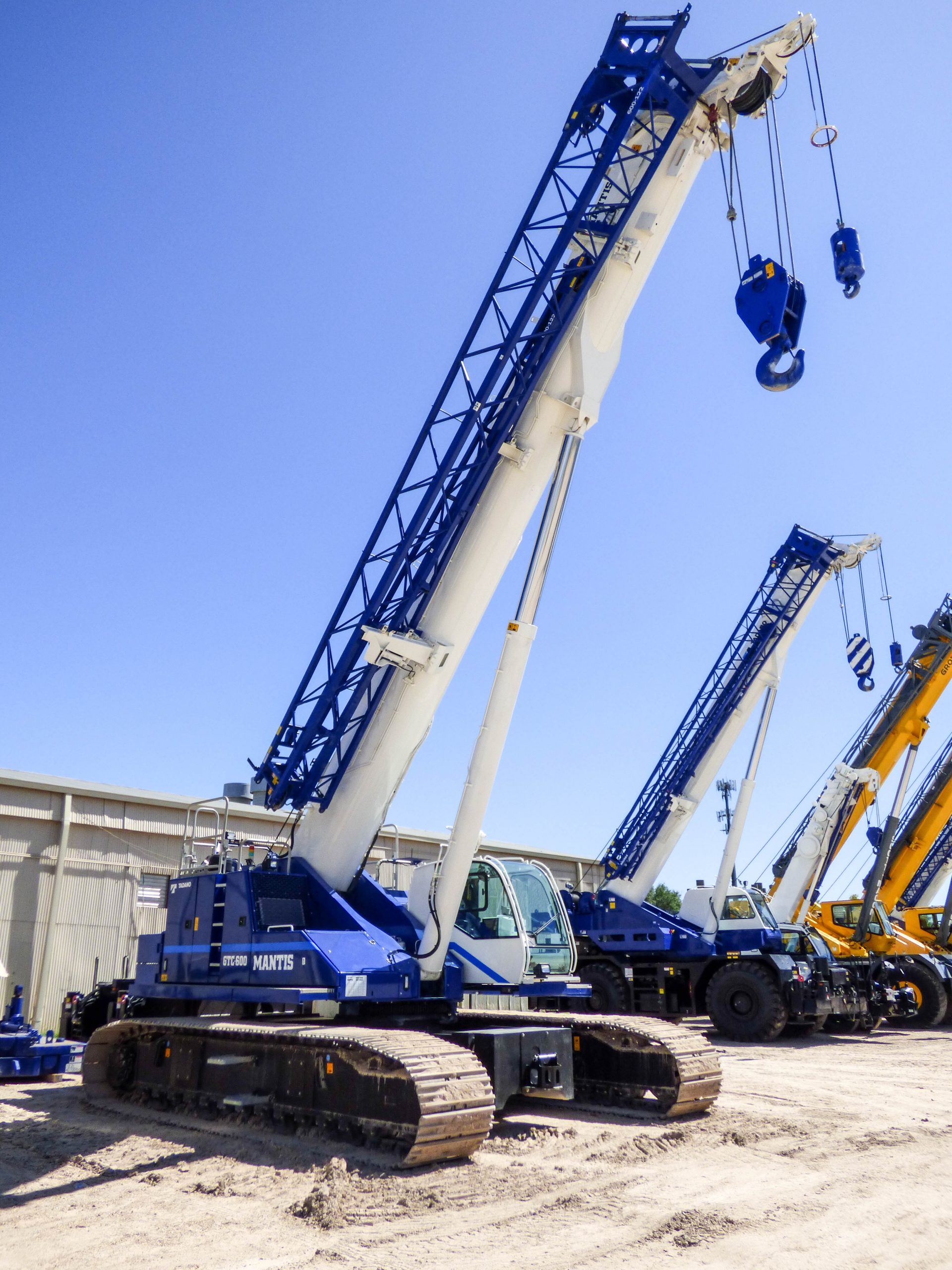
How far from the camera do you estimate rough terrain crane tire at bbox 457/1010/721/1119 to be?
8.75 metres

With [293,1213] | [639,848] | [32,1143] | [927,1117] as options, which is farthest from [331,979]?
[639,848]

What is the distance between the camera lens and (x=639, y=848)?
18.4 m

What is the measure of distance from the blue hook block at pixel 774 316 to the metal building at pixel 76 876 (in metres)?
10.3

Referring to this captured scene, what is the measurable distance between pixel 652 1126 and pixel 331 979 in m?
3.06

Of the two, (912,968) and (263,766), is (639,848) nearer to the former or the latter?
(912,968)

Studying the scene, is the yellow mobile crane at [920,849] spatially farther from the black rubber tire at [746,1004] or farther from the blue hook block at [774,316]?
the blue hook block at [774,316]

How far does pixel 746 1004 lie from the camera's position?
54.0 ft

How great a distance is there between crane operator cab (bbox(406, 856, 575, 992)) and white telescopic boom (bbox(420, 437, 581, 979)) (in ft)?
0.85

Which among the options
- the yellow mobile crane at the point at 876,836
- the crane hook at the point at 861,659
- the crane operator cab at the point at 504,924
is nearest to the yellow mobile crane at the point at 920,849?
the yellow mobile crane at the point at 876,836

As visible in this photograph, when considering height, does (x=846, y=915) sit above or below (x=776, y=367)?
below

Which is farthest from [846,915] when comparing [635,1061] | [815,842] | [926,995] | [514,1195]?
[514,1195]

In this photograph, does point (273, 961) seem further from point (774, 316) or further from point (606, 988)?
point (606, 988)

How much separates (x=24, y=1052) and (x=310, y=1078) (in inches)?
224

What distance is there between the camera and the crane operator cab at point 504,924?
8961 mm
